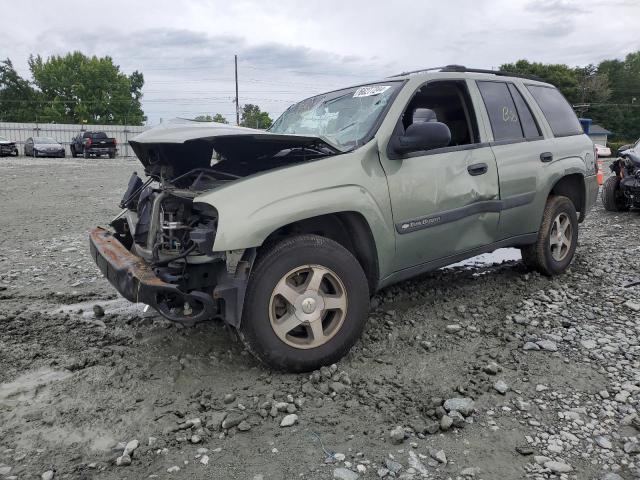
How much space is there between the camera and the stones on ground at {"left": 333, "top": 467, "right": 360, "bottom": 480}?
2283 mm

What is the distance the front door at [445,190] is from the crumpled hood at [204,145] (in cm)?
59

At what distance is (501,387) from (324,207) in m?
1.43

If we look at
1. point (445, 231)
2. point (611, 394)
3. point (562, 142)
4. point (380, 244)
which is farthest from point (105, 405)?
point (562, 142)

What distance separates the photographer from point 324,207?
314cm

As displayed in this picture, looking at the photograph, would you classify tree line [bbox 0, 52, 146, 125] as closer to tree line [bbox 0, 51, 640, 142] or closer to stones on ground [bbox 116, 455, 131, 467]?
tree line [bbox 0, 51, 640, 142]

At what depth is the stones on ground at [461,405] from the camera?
2746 millimetres

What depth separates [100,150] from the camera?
99.7 ft

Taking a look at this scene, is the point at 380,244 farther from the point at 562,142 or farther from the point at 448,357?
the point at 562,142

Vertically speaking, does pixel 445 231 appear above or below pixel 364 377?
above

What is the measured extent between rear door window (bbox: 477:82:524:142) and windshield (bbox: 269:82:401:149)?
0.95 metres

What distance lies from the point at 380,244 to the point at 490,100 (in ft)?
6.08

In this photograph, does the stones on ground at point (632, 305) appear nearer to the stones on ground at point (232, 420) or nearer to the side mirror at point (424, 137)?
the side mirror at point (424, 137)

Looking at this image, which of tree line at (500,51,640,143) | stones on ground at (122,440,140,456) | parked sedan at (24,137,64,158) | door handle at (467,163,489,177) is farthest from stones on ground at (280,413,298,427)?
tree line at (500,51,640,143)

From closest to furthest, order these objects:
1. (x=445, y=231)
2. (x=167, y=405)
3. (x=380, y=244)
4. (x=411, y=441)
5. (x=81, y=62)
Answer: (x=411, y=441)
(x=167, y=405)
(x=380, y=244)
(x=445, y=231)
(x=81, y=62)
